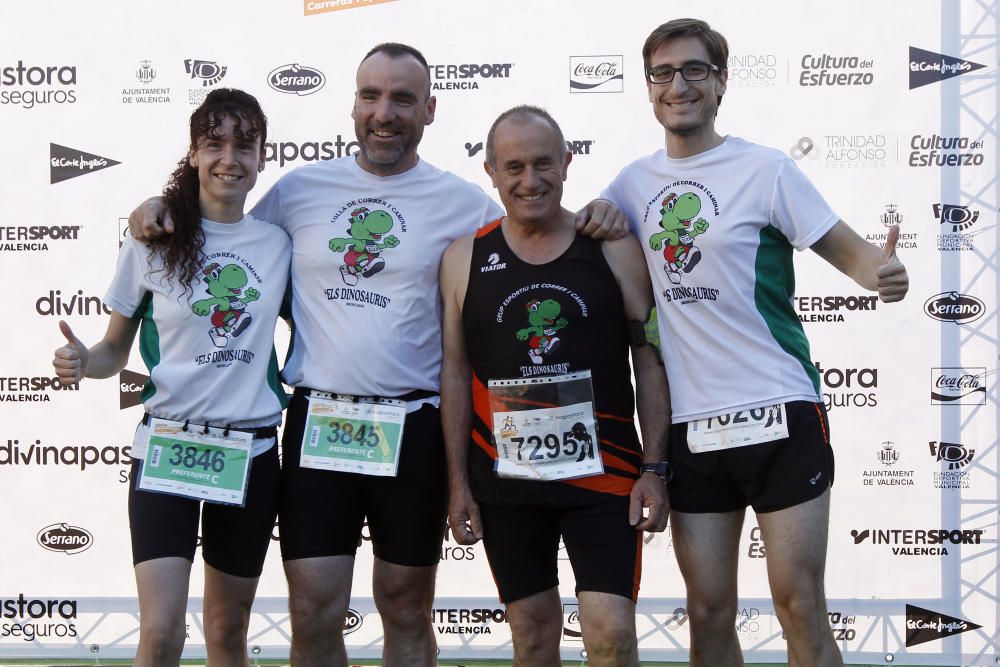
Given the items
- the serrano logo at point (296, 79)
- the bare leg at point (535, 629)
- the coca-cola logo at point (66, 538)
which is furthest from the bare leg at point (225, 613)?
the serrano logo at point (296, 79)

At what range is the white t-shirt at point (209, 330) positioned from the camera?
2.81 m

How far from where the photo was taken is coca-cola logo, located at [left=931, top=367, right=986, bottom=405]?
4.54 m

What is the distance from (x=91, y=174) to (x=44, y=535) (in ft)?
5.68

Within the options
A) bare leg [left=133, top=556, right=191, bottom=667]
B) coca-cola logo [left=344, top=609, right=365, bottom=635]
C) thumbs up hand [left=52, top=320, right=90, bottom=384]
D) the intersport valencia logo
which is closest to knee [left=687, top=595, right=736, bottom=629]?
bare leg [left=133, top=556, right=191, bottom=667]

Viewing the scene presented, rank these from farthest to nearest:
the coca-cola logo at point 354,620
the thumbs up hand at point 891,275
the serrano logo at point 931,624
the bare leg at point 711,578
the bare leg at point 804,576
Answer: the coca-cola logo at point 354,620
the serrano logo at point 931,624
the bare leg at point 711,578
the bare leg at point 804,576
the thumbs up hand at point 891,275

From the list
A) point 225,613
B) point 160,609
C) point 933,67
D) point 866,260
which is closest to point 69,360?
point 160,609

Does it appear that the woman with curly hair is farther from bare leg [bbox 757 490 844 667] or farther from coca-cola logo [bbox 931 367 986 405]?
coca-cola logo [bbox 931 367 986 405]

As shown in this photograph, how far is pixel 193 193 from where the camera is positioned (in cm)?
292

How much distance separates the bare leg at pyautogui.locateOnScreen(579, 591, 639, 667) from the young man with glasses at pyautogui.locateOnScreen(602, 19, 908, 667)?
0.24 meters

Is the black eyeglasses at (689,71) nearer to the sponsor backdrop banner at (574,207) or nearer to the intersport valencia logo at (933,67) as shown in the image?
the sponsor backdrop banner at (574,207)

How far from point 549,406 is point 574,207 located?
85.0 inches

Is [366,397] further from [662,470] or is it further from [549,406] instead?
[662,470]

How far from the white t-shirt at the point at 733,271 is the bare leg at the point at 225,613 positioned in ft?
4.44

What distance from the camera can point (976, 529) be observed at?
14.9ft
